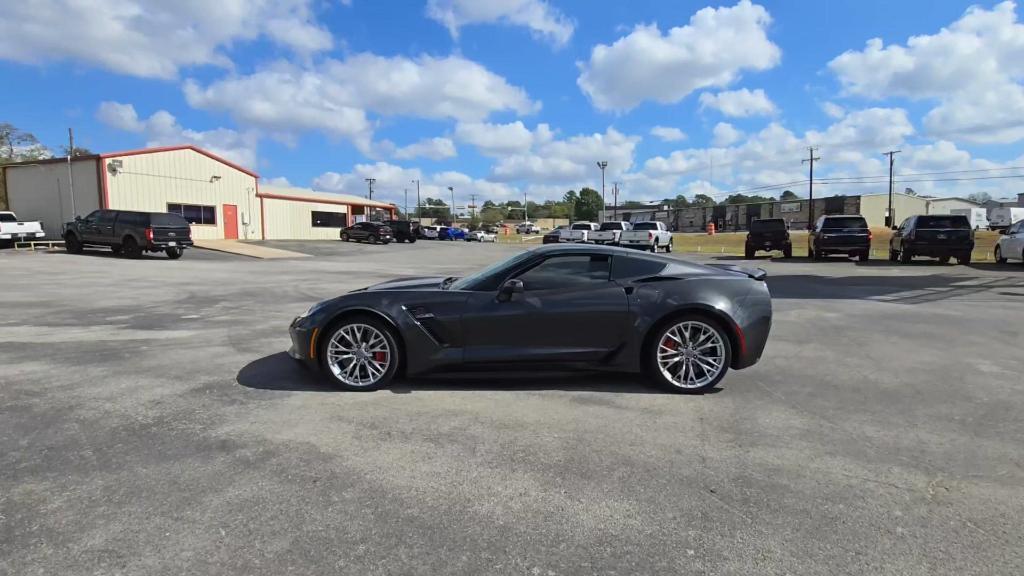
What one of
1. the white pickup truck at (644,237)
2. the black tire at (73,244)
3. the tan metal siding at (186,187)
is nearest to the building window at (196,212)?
the tan metal siding at (186,187)

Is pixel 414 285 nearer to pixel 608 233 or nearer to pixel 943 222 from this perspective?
pixel 943 222

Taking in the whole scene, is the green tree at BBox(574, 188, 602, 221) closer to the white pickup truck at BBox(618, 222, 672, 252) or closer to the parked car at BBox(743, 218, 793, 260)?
the white pickup truck at BBox(618, 222, 672, 252)

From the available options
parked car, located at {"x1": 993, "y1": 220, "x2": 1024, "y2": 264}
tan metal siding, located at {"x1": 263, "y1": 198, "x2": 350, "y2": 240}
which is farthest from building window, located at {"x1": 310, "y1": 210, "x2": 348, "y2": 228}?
parked car, located at {"x1": 993, "y1": 220, "x2": 1024, "y2": 264}

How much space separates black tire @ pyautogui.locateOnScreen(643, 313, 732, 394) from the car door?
0.29 metres

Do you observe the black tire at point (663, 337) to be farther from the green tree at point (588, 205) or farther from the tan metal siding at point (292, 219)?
the green tree at point (588, 205)

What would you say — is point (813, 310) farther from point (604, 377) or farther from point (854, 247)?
point (854, 247)

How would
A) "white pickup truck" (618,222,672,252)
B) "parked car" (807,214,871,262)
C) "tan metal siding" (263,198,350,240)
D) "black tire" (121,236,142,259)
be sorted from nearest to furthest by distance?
"parked car" (807,214,871,262)
"black tire" (121,236,142,259)
"white pickup truck" (618,222,672,252)
"tan metal siding" (263,198,350,240)

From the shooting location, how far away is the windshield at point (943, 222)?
2003 centimetres

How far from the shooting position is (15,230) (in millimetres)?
26656

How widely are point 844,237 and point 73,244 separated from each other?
31.0m

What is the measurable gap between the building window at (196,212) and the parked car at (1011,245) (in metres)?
37.8

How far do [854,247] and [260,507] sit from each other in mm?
24105

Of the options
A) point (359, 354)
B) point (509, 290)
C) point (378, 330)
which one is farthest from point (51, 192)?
point (509, 290)

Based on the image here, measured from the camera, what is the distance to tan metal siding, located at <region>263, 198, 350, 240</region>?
42.0 meters
